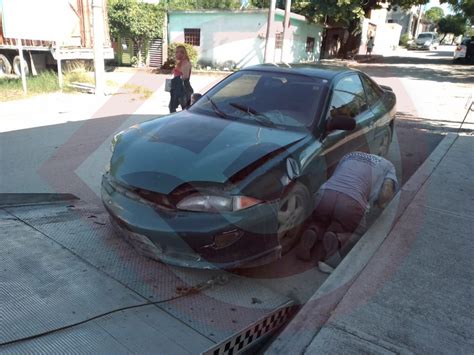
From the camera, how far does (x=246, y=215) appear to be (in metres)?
2.85

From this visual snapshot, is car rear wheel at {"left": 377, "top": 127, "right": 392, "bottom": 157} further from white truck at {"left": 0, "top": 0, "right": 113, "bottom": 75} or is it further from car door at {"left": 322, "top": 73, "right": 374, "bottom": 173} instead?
white truck at {"left": 0, "top": 0, "right": 113, "bottom": 75}

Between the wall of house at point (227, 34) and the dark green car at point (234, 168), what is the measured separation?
53.7ft

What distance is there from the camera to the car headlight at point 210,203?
9.29ft

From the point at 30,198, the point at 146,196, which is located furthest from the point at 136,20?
the point at 146,196

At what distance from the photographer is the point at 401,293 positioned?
9.19 feet

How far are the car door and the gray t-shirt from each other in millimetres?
264

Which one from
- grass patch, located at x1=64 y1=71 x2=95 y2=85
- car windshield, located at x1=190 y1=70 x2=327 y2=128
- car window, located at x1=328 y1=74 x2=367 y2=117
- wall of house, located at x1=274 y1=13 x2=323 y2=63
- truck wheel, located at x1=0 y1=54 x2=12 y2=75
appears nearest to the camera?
car windshield, located at x1=190 y1=70 x2=327 y2=128

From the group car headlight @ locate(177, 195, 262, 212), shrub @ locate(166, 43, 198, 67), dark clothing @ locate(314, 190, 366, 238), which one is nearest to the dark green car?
car headlight @ locate(177, 195, 262, 212)

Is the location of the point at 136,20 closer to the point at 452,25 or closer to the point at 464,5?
the point at 464,5

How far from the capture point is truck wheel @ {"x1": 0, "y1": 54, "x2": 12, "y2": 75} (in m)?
14.6

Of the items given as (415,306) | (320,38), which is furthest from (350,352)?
(320,38)

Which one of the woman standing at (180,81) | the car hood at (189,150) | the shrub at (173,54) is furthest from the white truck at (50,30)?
the car hood at (189,150)

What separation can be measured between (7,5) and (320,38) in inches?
819

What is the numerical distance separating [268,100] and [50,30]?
9.71 meters
